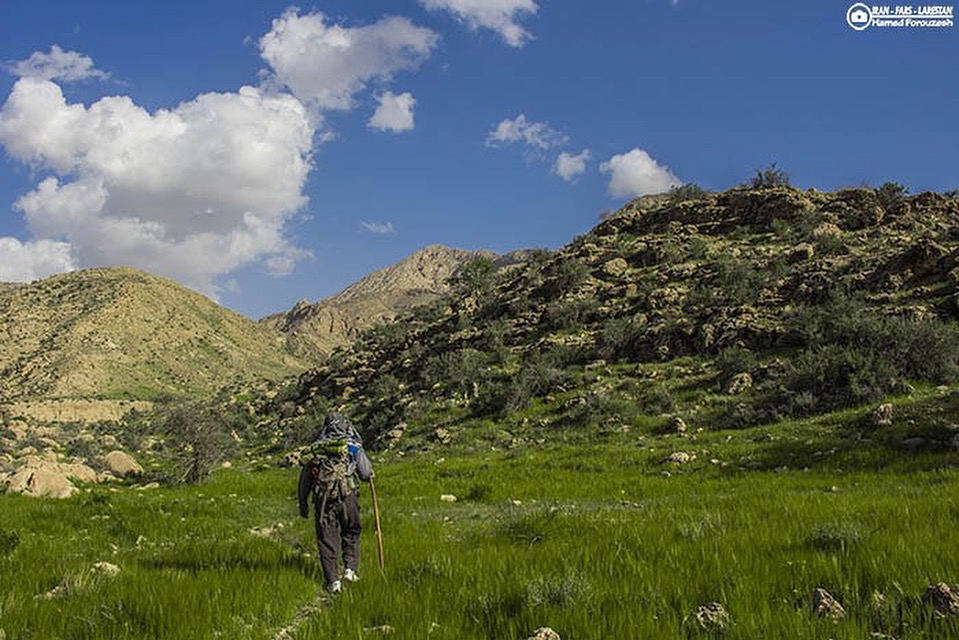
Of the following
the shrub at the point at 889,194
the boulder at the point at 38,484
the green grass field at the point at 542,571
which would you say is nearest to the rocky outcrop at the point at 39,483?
the boulder at the point at 38,484

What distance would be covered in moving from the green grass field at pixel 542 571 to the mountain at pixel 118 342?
81.1 metres

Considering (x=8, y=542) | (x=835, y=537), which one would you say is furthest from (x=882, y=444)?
(x=8, y=542)

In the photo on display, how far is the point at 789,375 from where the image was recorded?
19.9m

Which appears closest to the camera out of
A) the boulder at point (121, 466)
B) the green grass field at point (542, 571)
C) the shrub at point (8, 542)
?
the green grass field at point (542, 571)

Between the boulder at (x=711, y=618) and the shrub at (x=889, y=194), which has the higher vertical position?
the shrub at (x=889, y=194)

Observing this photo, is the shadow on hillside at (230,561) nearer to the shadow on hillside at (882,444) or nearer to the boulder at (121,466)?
the shadow on hillside at (882,444)

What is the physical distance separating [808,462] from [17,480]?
20.7 m

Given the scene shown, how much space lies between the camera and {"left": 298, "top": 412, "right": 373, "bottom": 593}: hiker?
5922 millimetres

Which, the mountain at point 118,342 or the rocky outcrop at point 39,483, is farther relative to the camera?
the mountain at point 118,342

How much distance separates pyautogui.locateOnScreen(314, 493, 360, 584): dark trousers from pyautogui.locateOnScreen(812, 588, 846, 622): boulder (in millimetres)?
4379

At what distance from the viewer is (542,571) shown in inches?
192

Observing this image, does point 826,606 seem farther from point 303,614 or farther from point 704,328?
point 704,328

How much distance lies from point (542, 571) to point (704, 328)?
2467cm

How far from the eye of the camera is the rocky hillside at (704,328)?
19.4m
